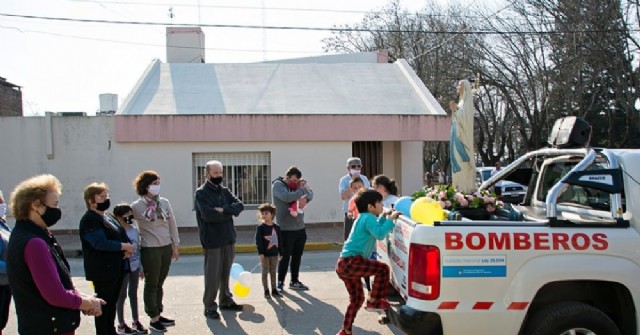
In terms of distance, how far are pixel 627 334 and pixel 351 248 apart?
2.29 m

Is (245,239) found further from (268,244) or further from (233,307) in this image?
(233,307)

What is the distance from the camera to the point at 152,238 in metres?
5.80

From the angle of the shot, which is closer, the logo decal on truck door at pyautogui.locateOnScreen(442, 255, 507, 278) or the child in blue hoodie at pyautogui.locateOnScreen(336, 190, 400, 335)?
the logo decal on truck door at pyautogui.locateOnScreen(442, 255, 507, 278)

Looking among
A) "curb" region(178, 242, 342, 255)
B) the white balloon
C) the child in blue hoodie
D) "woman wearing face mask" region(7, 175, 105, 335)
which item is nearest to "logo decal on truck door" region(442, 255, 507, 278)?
the child in blue hoodie

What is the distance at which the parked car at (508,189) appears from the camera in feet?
21.3

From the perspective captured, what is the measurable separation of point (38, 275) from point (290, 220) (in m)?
4.60

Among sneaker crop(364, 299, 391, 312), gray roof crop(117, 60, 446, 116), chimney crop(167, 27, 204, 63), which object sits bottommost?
sneaker crop(364, 299, 391, 312)

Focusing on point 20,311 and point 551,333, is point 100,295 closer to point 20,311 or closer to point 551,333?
point 20,311

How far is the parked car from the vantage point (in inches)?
256

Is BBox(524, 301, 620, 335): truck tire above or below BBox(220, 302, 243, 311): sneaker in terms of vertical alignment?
above

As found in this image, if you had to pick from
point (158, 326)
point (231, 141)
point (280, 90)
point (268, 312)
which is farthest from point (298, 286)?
point (280, 90)

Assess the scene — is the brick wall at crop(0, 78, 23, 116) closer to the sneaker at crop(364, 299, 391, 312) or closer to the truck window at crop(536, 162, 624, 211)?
the sneaker at crop(364, 299, 391, 312)

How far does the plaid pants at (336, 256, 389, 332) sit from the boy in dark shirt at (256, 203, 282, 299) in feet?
7.36

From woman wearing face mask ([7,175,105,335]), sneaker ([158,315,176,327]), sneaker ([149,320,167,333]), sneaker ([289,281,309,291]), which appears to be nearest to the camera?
woman wearing face mask ([7,175,105,335])
